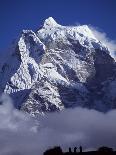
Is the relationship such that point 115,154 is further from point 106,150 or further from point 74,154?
point 74,154

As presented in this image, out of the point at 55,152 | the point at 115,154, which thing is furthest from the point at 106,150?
the point at 55,152

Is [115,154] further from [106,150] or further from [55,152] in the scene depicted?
[55,152]

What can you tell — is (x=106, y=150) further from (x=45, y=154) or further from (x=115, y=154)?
(x=45, y=154)

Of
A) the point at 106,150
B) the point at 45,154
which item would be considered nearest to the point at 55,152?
the point at 45,154

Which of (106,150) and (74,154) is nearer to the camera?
(106,150)

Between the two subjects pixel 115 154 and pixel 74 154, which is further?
pixel 74 154
